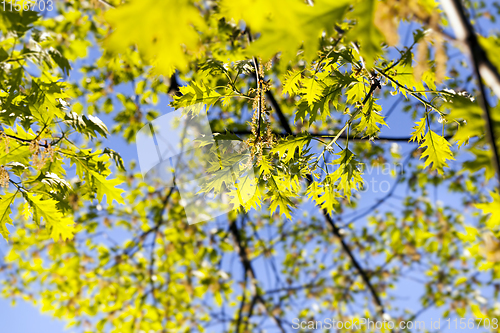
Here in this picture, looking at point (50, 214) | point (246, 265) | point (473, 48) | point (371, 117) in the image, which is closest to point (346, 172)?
point (371, 117)

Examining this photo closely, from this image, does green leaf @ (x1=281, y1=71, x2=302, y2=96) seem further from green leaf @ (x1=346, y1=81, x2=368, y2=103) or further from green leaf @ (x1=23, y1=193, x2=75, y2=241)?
green leaf @ (x1=23, y1=193, x2=75, y2=241)

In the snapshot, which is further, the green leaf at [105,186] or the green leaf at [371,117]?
the green leaf at [105,186]

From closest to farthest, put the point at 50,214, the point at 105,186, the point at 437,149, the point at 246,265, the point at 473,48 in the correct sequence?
1. the point at 473,48
2. the point at 437,149
3. the point at 50,214
4. the point at 105,186
5. the point at 246,265

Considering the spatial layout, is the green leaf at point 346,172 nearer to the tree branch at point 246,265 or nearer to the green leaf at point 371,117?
the green leaf at point 371,117

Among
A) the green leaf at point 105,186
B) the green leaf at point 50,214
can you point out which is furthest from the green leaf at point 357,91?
the green leaf at point 50,214

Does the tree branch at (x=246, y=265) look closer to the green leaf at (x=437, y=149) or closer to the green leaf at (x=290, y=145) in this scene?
the green leaf at (x=290, y=145)

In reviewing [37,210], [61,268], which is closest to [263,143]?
[37,210]

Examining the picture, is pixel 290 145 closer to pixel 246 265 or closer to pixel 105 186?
→ pixel 105 186

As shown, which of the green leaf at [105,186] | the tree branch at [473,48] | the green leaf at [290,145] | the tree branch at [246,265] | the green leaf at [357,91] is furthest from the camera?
the tree branch at [246,265]

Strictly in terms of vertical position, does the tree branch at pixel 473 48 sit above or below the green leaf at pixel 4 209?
below

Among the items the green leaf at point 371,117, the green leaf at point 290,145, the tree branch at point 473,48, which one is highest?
the green leaf at point 371,117

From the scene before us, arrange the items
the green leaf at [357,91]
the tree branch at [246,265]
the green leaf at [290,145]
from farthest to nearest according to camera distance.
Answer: the tree branch at [246,265] < the green leaf at [357,91] < the green leaf at [290,145]

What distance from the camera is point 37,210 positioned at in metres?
1.86

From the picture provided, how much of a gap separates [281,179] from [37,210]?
5.73ft
